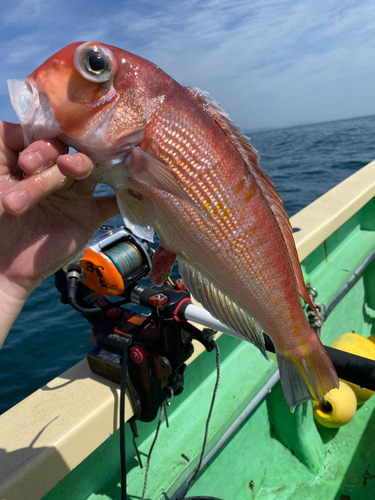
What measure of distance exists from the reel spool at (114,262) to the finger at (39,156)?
2.52ft

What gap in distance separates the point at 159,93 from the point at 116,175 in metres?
0.26

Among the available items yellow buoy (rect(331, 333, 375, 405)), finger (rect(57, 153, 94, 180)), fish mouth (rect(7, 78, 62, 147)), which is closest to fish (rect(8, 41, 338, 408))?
fish mouth (rect(7, 78, 62, 147))

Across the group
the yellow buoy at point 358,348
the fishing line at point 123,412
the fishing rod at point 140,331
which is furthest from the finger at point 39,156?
the yellow buoy at point 358,348

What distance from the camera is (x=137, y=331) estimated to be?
1.73 metres

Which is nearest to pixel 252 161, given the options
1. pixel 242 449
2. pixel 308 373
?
pixel 308 373

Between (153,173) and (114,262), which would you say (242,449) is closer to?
(114,262)

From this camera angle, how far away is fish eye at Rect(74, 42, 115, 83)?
3.24ft

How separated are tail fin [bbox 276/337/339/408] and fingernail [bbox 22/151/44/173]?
991 millimetres

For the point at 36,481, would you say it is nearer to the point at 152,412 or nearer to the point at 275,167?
the point at 152,412

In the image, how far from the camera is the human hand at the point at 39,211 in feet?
3.01

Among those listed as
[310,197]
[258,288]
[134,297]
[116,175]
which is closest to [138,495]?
[134,297]

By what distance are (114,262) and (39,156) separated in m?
0.83

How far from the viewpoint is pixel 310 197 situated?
Answer: 37.2 feet

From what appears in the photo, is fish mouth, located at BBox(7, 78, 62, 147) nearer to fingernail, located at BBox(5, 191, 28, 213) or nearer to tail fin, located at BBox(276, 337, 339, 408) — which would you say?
fingernail, located at BBox(5, 191, 28, 213)
